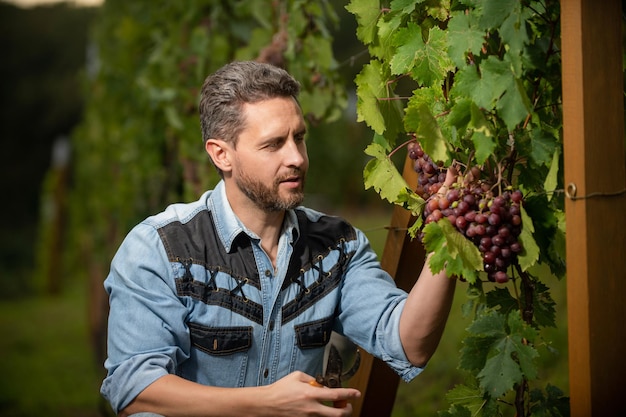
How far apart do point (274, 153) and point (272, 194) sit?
11 centimetres

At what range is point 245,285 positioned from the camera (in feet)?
7.77

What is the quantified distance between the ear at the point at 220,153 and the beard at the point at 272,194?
0.10 meters

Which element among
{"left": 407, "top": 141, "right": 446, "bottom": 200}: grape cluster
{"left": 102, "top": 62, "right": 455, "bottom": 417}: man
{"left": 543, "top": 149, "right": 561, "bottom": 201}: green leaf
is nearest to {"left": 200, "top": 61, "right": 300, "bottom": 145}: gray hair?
{"left": 102, "top": 62, "right": 455, "bottom": 417}: man

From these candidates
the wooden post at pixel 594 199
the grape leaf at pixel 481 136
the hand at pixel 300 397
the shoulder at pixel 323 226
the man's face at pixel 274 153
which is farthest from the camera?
the shoulder at pixel 323 226

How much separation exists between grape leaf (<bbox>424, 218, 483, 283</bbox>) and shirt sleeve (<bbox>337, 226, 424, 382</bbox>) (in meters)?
0.48

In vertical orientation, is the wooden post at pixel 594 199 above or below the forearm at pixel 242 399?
above

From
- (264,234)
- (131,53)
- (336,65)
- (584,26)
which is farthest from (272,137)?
(131,53)

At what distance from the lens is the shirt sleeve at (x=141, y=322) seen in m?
2.14

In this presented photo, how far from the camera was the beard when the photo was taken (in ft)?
7.68

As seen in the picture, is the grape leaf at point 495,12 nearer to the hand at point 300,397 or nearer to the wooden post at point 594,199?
the wooden post at point 594,199

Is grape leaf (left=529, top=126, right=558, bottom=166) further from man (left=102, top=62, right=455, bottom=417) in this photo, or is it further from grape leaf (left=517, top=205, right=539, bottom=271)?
man (left=102, top=62, right=455, bottom=417)

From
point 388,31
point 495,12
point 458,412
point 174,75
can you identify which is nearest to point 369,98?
point 388,31

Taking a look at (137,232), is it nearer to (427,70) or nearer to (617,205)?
(427,70)

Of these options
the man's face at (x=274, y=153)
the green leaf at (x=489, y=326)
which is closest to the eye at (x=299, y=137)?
the man's face at (x=274, y=153)
